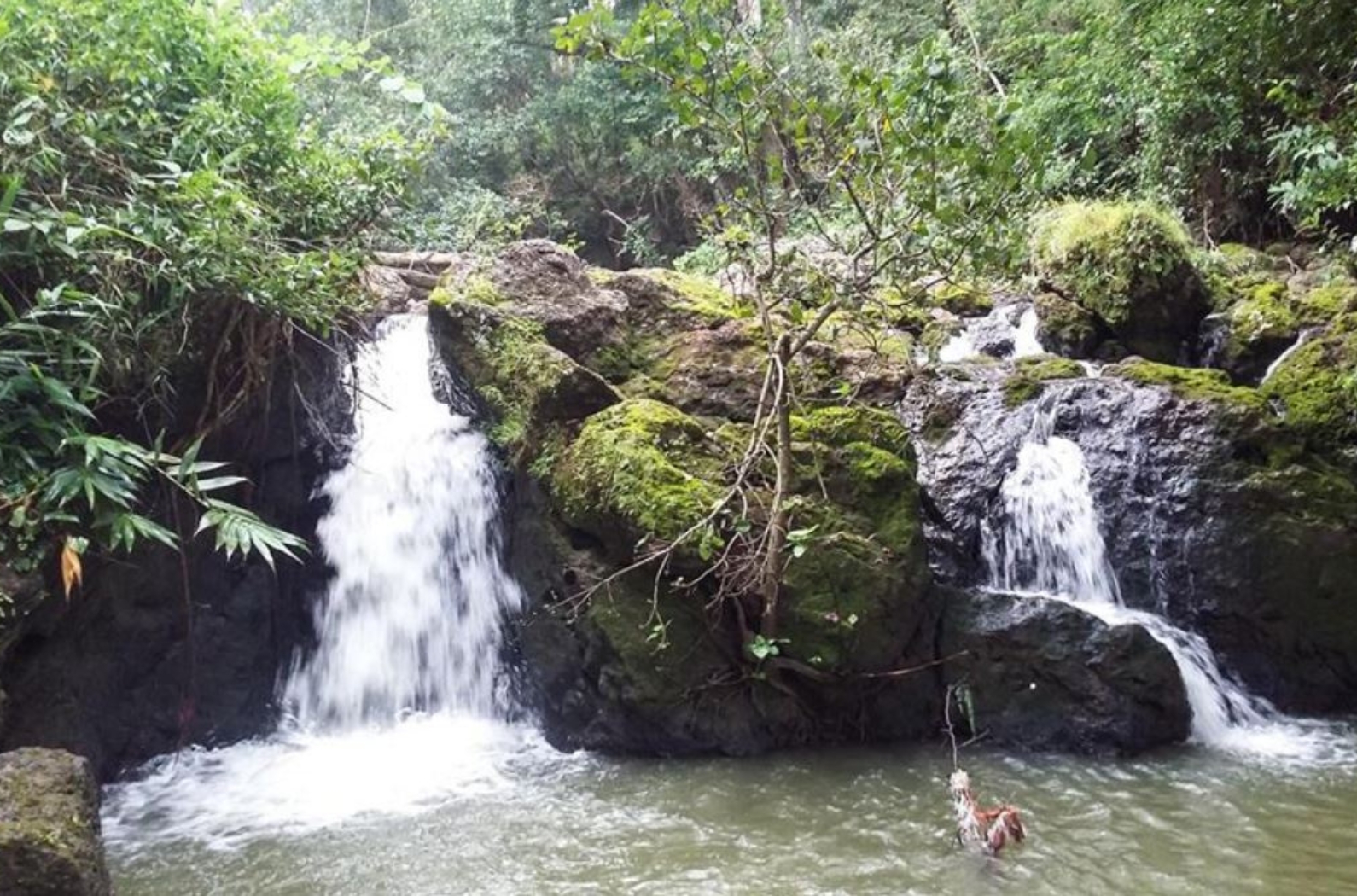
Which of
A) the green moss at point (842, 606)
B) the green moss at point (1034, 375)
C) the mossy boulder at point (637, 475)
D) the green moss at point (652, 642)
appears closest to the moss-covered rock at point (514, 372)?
the mossy boulder at point (637, 475)

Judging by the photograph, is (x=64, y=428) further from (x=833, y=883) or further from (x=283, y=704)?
(x=833, y=883)

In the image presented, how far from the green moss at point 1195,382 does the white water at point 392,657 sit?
16.3 feet

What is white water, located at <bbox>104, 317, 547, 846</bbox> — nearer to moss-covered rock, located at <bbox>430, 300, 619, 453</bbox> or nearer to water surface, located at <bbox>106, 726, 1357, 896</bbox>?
water surface, located at <bbox>106, 726, 1357, 896</bbox>

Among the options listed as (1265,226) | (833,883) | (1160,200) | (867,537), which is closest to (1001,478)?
(867,537)

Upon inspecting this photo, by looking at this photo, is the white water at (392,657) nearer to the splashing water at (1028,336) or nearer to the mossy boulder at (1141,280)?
the splashing water at (1028,336)

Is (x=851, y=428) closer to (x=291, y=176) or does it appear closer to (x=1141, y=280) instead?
(x=1141, y=280)

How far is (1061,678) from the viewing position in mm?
5758

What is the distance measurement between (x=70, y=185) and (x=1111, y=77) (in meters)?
9.53

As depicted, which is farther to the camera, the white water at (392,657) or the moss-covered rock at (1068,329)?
the moss-covered rock at (1068,329)

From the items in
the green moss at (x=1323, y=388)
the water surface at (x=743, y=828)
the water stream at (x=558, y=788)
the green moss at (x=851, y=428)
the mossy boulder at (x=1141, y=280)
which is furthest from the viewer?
the mossy boulder at (x=1141, y=280)

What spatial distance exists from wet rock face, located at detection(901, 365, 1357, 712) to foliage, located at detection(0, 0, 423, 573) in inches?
177

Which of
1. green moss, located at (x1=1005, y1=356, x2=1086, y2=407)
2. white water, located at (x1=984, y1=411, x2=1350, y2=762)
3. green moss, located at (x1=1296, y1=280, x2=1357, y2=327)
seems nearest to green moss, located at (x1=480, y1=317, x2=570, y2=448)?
white water, located at (x1=984, y1=411, x2=1350, y2=762)

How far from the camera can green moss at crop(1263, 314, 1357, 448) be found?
671cm

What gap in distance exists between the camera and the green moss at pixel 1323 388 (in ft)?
22.0
